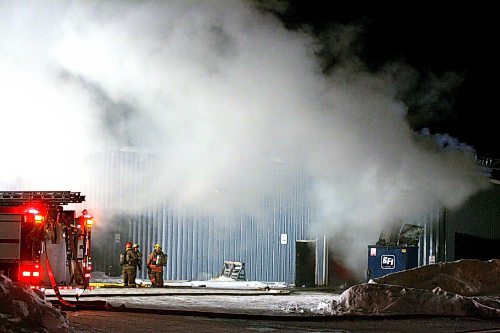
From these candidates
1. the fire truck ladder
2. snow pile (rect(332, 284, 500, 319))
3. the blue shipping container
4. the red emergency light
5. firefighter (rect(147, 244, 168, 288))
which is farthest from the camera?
firefighter (rect(147, 244, 168, 288))

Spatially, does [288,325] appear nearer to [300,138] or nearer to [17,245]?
[17,245]

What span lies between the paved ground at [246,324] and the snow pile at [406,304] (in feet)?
1.24

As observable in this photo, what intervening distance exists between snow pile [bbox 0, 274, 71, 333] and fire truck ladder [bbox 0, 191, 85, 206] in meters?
4.84

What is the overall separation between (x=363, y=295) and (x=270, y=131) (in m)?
6.60

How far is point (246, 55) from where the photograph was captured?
1656cm

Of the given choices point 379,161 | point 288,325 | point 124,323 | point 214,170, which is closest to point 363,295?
point 288,325

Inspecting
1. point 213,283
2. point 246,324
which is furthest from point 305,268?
point 246,324

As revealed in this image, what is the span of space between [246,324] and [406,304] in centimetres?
301

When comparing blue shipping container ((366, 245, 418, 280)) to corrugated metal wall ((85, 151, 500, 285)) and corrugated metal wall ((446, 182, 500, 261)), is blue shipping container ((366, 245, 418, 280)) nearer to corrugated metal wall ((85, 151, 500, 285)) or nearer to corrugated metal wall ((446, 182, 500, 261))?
corrugated metal wall ((85, 151, 500, 285))

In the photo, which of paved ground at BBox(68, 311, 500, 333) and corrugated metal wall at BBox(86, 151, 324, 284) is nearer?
paved ground at BBox(68, 311, 500, 333)

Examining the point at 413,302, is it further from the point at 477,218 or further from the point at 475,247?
the point at 477,218

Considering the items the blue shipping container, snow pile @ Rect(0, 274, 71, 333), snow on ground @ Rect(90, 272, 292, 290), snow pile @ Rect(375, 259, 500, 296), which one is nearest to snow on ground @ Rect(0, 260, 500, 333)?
snow pile @ Rect(375, 259, 500, 296)

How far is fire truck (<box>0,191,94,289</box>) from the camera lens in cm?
1345

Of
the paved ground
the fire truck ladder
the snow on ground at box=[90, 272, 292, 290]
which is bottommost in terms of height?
the snow on ground at box=[90, 272, 292, 290]
